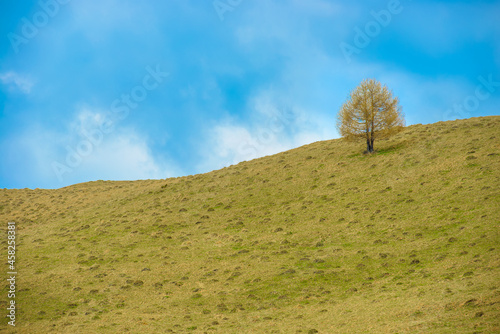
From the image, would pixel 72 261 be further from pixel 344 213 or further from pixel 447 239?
pixel 447 239

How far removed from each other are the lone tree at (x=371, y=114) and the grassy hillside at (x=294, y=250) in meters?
2.90

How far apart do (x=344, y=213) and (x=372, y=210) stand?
9.09ft

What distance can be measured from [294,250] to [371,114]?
28043 millimetres

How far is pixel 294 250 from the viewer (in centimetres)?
3431

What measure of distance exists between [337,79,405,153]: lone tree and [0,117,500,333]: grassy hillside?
2.90m

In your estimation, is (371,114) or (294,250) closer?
(294,250)

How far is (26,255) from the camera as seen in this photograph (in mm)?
39594

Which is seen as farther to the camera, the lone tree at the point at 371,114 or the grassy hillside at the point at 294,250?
the lone tree at the point at 371,114

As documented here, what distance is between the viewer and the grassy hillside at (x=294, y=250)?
23.1 meters

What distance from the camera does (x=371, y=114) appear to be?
178 ft

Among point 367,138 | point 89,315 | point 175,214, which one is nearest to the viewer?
point 89,315

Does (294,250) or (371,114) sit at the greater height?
(371,114)

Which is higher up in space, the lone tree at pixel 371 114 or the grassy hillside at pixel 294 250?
the lone tree at pixel 371 114

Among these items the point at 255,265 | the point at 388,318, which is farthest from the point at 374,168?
the point at 388,318
